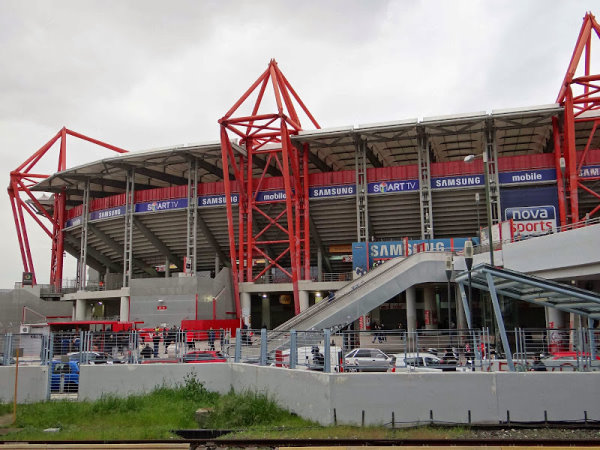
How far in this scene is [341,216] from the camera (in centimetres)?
5244

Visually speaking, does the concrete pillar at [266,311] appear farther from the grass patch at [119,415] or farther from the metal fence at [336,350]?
the grass patch at [119,415]

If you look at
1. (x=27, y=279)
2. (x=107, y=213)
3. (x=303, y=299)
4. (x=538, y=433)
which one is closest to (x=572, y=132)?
(x=303, y=299)

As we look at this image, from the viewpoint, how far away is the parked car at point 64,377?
20.8 meters

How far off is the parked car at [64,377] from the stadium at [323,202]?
19850 millimetres

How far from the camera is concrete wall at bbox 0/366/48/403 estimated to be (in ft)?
65.2

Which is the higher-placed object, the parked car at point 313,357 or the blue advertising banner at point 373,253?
the blue advertising banner at point 373,253

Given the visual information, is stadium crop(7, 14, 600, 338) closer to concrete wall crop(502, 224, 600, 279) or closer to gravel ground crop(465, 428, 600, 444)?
concrete wall crop(502, 224, 600, 279)

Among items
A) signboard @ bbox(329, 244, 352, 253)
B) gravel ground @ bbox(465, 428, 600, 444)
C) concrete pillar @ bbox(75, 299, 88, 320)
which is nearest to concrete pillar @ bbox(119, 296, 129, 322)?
concrete pillar @ bbox(75, 299, 88, 320)

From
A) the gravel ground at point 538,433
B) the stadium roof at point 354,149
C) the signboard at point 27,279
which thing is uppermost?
the stadium roof at point 354,149

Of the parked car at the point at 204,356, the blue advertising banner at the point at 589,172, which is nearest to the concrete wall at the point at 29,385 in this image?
the parked car at the point at 204,356

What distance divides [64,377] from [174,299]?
1032 inches

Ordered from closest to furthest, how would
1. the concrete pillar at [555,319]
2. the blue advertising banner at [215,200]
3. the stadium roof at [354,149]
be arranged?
the concrete pillar at [555,319], the stadium roof at [354,149], the blue advertising banner at [215,200]

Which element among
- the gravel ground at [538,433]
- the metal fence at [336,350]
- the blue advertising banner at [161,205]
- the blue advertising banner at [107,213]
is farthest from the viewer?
the blue advertising banner at [107,213]

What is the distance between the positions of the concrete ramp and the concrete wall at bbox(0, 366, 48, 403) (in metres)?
15.2
